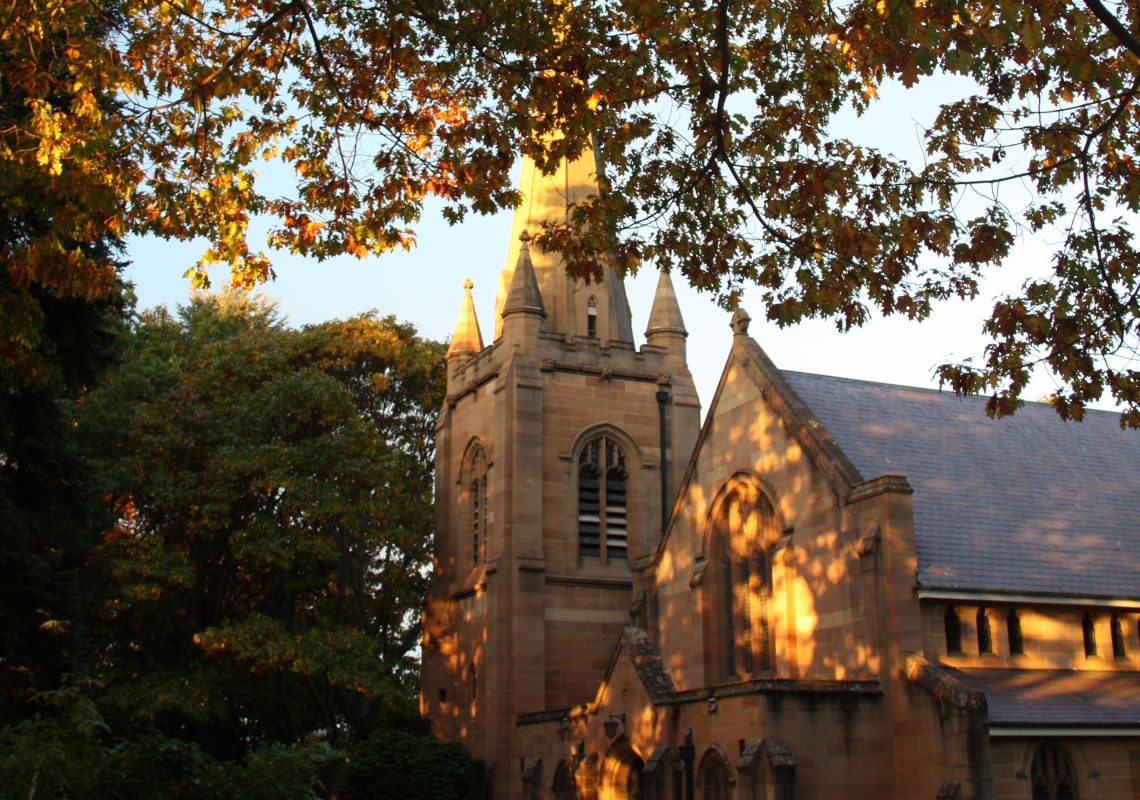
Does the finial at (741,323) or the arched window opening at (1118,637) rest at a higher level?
the finial at (741,323)

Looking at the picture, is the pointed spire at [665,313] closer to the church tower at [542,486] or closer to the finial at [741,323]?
the church tower at [542,486]

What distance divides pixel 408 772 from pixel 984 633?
1625 centimetres

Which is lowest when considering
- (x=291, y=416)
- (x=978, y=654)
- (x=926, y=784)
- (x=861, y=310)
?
(x=926, y=784)

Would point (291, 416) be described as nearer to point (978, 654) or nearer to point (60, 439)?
point (60, 439)

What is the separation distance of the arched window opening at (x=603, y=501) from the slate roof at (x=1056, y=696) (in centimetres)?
1488

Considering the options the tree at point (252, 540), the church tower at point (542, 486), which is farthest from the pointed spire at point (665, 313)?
the tree at point (252, 540)

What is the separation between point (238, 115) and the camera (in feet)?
44.7

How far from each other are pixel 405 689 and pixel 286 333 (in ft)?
40.0

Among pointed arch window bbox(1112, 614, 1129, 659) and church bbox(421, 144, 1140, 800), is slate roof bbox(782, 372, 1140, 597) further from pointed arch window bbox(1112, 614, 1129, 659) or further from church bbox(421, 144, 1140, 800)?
pointed arch window bbox(1112, 614, 1129, 659)

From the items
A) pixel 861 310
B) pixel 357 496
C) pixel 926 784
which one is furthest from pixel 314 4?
pixel 357 496

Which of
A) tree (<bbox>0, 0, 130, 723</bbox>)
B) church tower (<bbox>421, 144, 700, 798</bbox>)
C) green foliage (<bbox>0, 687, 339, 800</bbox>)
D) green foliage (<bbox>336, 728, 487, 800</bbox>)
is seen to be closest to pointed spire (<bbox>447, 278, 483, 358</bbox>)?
church tower (<bbox>421, 144, 700, 798</bbox>)

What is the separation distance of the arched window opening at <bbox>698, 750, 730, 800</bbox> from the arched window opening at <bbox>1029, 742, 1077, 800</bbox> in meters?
5.18

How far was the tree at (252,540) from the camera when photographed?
111ft

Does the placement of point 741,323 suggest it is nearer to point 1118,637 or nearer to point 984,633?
point 984,633
